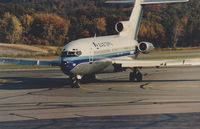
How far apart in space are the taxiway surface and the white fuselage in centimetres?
160

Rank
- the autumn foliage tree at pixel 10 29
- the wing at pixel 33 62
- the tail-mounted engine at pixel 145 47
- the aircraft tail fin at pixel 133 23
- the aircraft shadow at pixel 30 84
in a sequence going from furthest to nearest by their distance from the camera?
the autumn foliage tree at pixel 10 29, the aircraft tail fin at pixel 133 23, the tail-mounted engine at pixel 145 47, the wing at pixel 33 62, the aircraft shadow at pixel 30 84

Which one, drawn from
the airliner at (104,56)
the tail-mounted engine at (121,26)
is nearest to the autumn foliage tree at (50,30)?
the airliner at (104,56)

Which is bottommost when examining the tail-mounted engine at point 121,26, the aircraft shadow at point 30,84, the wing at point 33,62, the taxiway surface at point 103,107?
the aircraft shadow at point 30,84

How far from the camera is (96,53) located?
31.0m

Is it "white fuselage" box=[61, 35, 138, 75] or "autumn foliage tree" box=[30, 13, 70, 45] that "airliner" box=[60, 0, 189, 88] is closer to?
"white fuselage" box=[61, 35, 138, 75]

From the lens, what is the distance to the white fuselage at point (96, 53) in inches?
1133

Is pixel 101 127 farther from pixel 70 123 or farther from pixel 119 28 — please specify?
pixel 119 28

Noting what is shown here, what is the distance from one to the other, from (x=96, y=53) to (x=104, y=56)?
1.23 metres

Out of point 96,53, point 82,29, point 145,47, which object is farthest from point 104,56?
point 82,29

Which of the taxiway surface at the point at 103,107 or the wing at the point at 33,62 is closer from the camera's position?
the taxiway surface at the point at 103,107

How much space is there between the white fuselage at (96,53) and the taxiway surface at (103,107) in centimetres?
160

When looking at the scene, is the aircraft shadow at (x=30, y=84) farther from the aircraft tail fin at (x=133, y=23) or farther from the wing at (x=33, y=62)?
the aircraft tail fin at (x=133, y=23)

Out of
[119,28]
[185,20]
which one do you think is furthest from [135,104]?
[185,20]

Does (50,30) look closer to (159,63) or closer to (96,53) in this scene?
(96,53)
